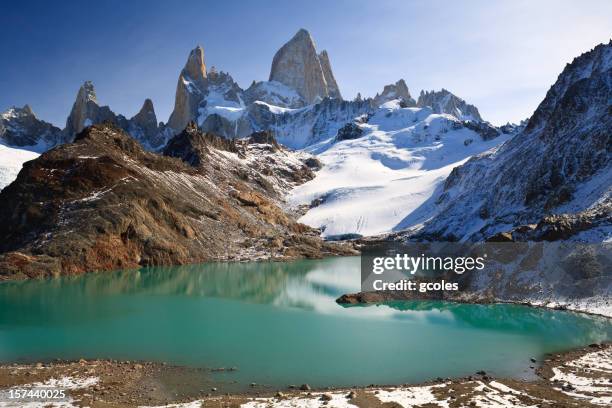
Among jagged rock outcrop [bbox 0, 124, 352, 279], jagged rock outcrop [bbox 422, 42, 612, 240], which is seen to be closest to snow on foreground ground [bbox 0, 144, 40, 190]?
jagged rock outcrop [bbox 0, 124, 352, 279]

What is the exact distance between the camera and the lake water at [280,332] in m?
31.4

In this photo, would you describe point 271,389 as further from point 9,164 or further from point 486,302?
point 9,164

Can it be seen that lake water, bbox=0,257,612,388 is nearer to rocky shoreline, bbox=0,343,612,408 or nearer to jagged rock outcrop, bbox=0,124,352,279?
rocky shoreline, bbox=0,343,612,408

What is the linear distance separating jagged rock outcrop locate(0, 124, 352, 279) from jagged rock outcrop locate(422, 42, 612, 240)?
35.2m

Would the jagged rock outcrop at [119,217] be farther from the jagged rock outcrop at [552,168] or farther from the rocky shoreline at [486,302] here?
the rocky shoreline at [486,302]

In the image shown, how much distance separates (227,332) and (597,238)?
42195 mm

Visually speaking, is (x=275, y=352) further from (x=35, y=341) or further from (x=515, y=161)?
(x=515, y=161)

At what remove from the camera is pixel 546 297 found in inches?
2116

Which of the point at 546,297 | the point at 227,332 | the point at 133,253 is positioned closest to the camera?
the point at 227,332

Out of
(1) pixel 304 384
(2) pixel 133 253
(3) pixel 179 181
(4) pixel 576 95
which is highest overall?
(4) pixel 576 95

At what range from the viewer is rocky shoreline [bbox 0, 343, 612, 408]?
23.8 metres

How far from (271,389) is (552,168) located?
84.5m

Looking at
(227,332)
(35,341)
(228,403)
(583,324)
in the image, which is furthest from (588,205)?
(35,341)

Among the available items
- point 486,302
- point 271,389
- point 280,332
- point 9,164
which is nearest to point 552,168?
point 486,302
